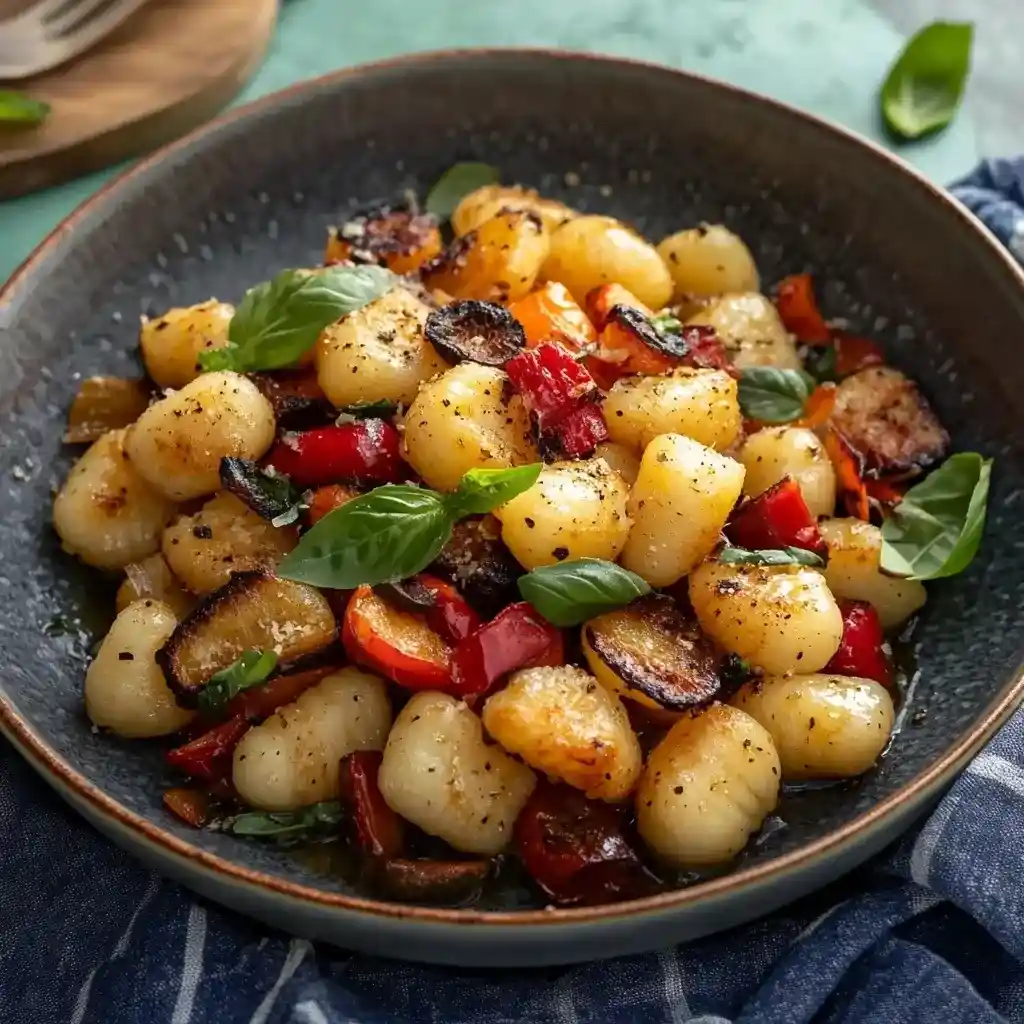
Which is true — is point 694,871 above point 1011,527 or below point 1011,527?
below

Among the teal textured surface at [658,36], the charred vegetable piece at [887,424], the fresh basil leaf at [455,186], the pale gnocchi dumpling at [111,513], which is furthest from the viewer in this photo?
the teal textured surface at [658,36]

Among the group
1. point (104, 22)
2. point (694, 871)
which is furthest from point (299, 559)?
point (104, 22)

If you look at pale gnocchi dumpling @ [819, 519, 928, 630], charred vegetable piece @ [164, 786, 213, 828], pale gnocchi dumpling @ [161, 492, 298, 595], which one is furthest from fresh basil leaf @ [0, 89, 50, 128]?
pale gnocchi dumpling @ [819, 519, 928, 630]

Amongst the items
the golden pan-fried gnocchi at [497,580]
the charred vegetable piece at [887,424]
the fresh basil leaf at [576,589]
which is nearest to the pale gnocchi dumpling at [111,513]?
the golden pan-fried gnocchi at [497,580]

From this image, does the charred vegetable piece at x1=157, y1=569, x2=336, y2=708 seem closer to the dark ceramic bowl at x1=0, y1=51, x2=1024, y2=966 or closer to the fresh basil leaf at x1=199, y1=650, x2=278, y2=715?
the fresh basil leaf at x1=199, y1=650, x2=278, y2=715

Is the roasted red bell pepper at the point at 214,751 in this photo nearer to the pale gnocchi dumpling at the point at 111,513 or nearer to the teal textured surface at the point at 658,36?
the pale gnocchi dumpling at the point at 111,513

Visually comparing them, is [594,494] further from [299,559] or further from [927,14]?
[927,14]
